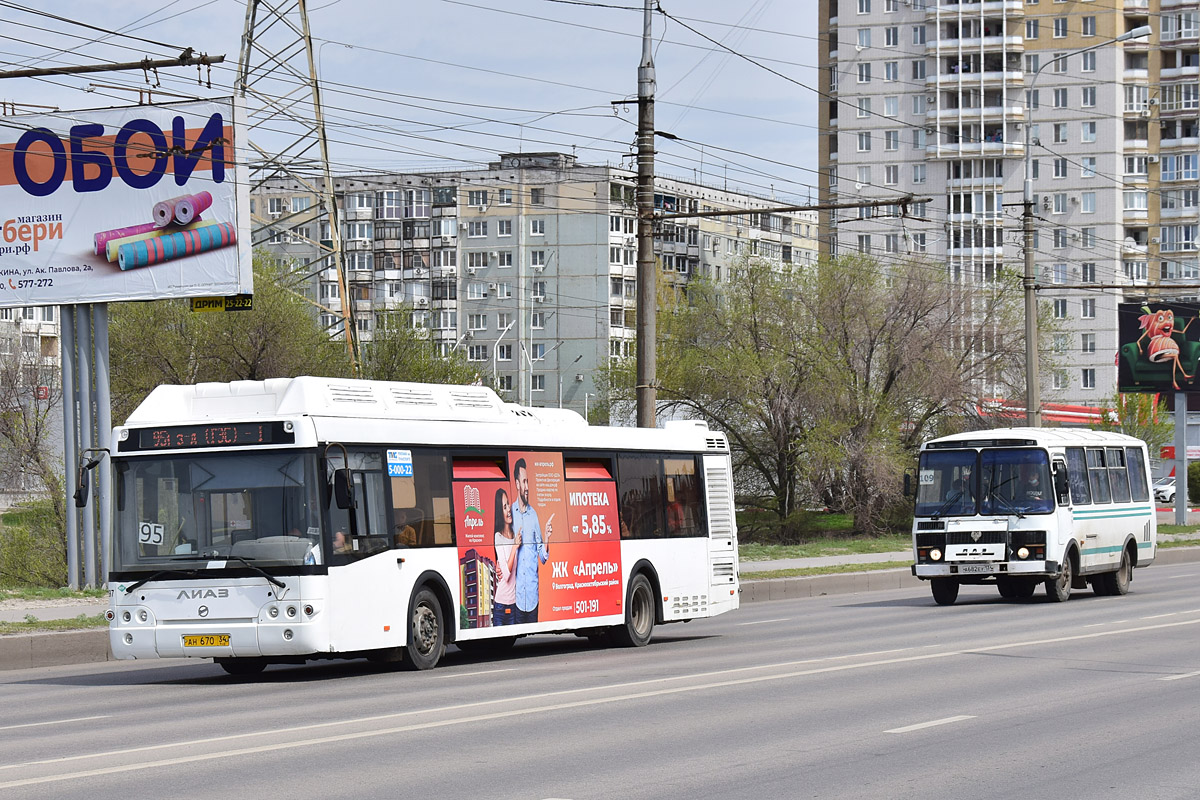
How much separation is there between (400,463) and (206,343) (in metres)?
30.7

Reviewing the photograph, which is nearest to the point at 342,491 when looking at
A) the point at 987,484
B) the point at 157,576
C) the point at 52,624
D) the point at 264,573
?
the point at 264,573

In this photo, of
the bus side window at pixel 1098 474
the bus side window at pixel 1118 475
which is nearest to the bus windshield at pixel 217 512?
the bus side window at pixel 1098 474

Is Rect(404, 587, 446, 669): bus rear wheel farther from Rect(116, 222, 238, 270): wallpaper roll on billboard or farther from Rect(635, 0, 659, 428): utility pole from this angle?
Rect(116, 222, 238, 270): wallpaper roll on billboard

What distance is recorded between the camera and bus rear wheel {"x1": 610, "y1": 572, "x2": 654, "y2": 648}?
20047mm

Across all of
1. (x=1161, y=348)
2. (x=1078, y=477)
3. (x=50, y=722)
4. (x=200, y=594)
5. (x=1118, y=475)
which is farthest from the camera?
(x=1161, y=348)

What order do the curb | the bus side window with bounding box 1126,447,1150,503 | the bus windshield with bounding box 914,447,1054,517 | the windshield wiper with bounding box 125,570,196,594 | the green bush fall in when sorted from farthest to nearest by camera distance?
the green bush
the bus side window with bounding box 1126,447,1150,503
the bus windshield with bounding box 914,447,1054,517
the curb
the windshield wiper with bounding box 125,570,196,594

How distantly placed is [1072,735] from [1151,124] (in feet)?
379

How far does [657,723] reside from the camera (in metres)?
11.6

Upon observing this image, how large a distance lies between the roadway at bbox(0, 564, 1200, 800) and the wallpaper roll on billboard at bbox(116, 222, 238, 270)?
36.3 feet

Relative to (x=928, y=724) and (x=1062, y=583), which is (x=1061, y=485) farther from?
(x=928, y=724)

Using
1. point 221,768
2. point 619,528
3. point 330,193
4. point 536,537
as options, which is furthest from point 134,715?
point 330,193

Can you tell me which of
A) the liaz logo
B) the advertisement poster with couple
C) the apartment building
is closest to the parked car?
the apartment building

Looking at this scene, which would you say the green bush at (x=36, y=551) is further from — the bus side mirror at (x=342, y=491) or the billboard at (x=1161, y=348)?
the billboard at (x=1161, y=348)

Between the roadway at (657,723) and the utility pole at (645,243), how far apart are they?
24.6 ft
